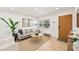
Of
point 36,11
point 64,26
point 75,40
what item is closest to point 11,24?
point 36,11

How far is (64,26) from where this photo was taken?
1590 millimetres

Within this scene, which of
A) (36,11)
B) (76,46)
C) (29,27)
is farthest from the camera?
(29,27)

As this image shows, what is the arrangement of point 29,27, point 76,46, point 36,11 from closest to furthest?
point 76,46 < point 36,11 < point 29,27

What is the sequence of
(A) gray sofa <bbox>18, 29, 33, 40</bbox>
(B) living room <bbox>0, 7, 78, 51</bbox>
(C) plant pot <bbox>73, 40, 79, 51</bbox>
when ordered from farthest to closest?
(A) gray sofa <bbox>18, 29, 33, 40</bbox> → (B) living room <bbox>0, 7, 78, 51</bbox> → (C) plant pot <bbox>73, 40, 79, 51</bbox>

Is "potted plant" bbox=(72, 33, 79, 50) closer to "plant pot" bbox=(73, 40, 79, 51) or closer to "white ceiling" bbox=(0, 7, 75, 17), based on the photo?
"plant pot" bbox=(73, 40, 79, 51)

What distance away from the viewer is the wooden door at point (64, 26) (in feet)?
4.87

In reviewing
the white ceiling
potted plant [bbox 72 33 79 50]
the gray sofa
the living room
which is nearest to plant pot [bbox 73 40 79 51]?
potted plant [bbox 72 33 79 50]

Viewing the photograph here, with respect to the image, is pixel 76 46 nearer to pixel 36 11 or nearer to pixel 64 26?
pixel 64 26

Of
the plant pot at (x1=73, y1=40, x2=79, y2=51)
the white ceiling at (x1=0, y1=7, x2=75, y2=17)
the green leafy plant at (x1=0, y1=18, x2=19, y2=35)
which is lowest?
the plant pot at (x1=73, y1=40, x2=79, y2=51)

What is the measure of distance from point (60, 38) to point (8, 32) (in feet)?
3.17

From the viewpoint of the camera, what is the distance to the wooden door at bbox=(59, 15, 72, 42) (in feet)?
4.87

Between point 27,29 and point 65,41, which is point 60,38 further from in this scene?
point 27,29

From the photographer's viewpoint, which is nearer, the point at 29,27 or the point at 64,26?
the point at 64,26
